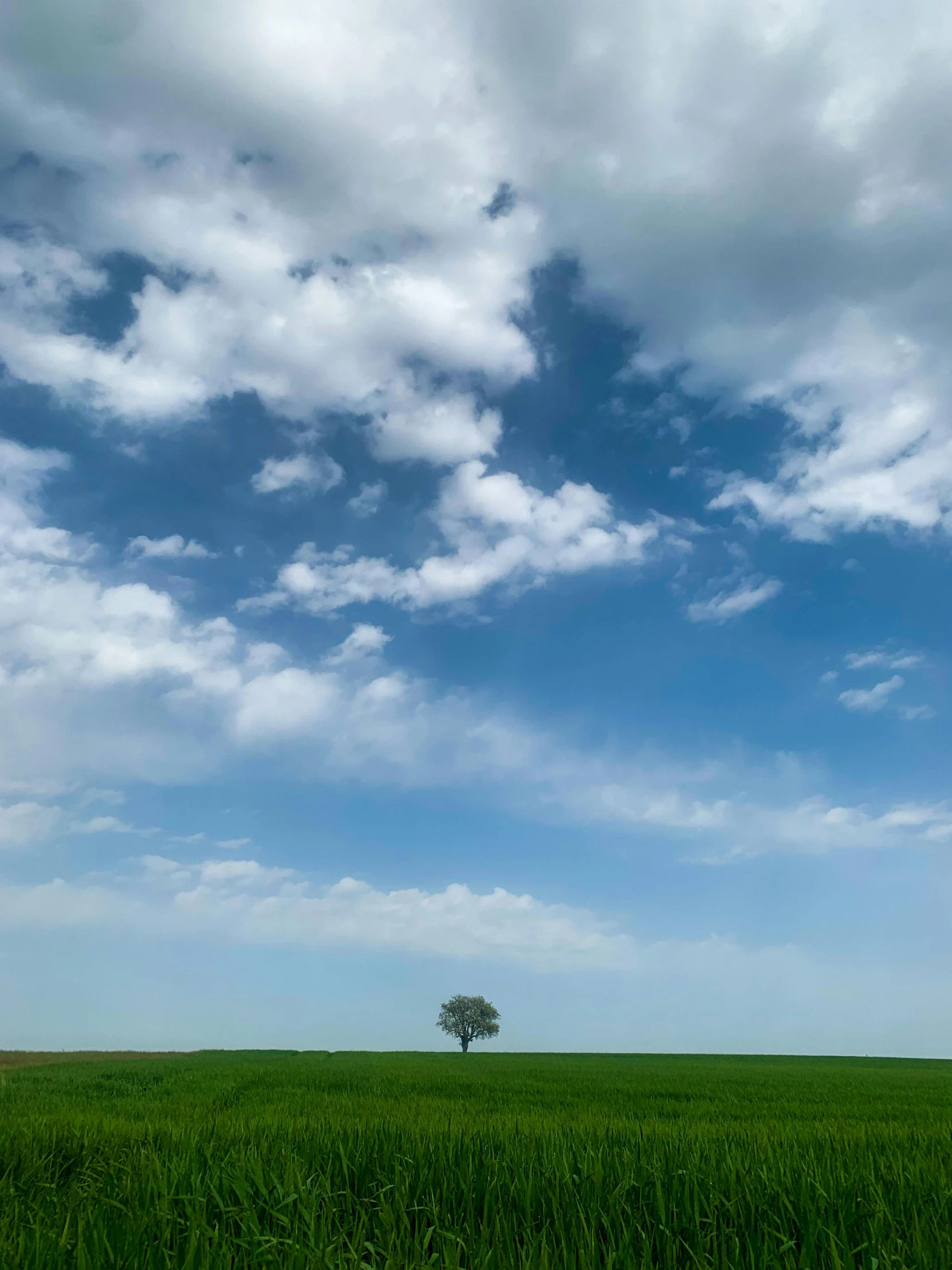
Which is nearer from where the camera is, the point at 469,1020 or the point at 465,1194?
the point at 465,1194

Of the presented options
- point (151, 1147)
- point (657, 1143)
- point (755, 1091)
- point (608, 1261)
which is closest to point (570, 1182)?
point (608, 1261)

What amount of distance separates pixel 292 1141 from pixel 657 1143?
110 inches

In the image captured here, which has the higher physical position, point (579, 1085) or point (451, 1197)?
point (451, 1197)

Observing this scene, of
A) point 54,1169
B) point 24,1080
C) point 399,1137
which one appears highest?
point 399,1137

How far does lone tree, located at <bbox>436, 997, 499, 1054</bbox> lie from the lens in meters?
92.2

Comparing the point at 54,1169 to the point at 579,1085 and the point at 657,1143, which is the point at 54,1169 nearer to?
the point at 657,1143

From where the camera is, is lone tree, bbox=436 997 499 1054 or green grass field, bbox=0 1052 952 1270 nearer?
green grass field, bbox=0 1052 952 1270

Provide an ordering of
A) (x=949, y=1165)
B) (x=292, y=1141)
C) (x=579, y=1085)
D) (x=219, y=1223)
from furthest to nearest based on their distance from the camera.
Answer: (x=579, y=1085), (x=292, y=1141), (x=949, y=1165), (x=219, y=1223)

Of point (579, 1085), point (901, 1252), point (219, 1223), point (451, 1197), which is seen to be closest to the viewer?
point (901, 1252)

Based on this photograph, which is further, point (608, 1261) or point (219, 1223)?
point (219, 1223)

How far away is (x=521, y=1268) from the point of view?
121 inches

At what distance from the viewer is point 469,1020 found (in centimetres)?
9250

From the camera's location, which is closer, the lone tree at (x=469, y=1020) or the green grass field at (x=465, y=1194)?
the green grass field at (x=465, y=1194)

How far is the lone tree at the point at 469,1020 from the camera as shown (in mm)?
92188
